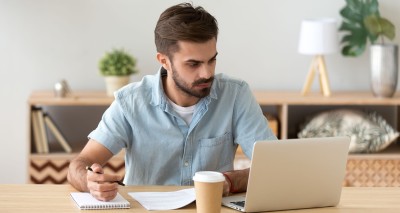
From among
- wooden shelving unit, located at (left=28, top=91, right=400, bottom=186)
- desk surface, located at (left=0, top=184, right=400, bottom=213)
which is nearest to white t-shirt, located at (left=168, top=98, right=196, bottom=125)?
desk surface, located at (left=0, top=184, right=400, bottom=213)

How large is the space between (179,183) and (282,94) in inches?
69.9

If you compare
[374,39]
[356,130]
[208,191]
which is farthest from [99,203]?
[374,39]

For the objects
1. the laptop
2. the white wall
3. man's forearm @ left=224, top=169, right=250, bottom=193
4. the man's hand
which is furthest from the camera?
the white wall

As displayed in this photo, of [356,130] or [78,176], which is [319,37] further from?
[78,176]

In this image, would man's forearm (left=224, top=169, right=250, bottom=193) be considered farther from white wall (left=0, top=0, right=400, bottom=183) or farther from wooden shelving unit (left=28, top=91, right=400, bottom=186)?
white wall (left=0, top=0, right=400, bottom=183)

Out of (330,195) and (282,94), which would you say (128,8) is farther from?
(330,195)

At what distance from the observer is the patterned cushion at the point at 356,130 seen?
14.0ft

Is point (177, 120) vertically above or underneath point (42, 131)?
above

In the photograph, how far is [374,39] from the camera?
4.46 metres

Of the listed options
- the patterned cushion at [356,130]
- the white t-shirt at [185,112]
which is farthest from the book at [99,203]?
the patterned cushion at [356,130]

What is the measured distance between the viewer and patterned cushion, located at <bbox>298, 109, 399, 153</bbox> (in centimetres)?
427

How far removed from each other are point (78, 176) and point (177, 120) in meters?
0.44

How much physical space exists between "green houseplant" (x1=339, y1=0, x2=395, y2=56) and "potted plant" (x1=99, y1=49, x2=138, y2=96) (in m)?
1.18

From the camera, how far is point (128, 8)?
4492mm
